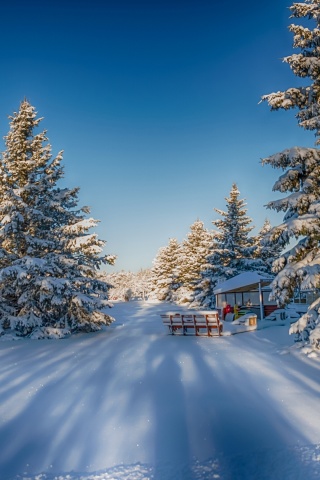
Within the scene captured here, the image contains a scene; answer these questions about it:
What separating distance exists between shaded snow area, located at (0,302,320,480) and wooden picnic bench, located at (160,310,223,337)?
518 cm

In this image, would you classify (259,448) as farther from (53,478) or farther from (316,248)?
(316,248)

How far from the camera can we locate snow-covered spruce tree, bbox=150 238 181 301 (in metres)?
51.6

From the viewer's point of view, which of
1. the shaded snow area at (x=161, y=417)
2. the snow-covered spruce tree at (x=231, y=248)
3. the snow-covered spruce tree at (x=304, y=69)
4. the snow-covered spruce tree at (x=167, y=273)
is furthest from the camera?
the snow-covered spruce tree at (x=167, y=273)

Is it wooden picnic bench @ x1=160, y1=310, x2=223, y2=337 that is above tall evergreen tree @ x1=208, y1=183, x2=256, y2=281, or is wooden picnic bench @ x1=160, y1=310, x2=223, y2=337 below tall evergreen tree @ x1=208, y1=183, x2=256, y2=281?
below

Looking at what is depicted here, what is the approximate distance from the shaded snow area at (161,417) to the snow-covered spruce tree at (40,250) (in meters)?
5.21

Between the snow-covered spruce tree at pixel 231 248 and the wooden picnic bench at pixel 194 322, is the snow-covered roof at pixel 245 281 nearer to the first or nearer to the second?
the snow-covered spruce tree at pixel 231 248

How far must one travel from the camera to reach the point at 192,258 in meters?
44.2

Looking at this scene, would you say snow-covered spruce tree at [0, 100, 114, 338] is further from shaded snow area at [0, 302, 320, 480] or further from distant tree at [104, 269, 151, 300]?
distant tree at [104, 269, 151, 300]

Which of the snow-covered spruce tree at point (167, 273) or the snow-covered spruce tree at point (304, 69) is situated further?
the snow-covered spruce tree at point (167, 273)

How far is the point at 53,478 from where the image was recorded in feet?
13.8

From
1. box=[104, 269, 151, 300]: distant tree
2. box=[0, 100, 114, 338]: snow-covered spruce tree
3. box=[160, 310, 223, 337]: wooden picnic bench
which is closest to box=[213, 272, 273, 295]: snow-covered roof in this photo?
box=[160, 310, 223, 337]: wooden picnic bench

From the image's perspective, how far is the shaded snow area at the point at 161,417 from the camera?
439cm

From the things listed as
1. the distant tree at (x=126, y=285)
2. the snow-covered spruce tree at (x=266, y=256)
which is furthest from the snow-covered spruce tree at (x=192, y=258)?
the distant tree at (x=126, y=285)

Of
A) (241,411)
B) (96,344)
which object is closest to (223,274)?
(96,344)
